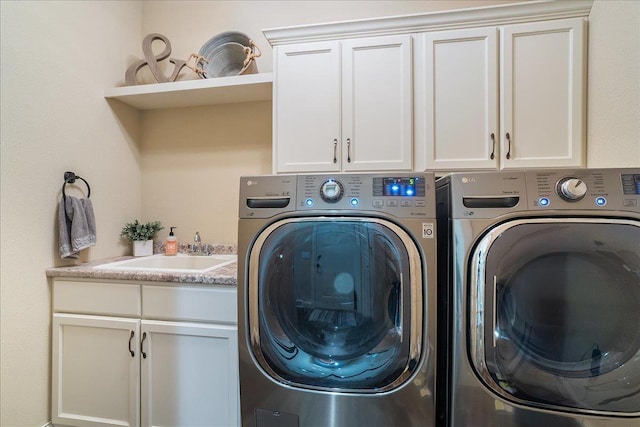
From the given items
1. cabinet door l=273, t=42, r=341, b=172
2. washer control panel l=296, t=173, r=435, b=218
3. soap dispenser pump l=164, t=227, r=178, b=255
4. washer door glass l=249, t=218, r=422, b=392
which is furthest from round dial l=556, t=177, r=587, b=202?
soap dispenser pump l=164, t=227, r=178, b=255

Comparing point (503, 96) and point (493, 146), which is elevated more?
point (503, 96)

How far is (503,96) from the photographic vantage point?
151 centimetres

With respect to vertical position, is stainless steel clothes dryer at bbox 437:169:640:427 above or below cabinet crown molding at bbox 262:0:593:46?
below

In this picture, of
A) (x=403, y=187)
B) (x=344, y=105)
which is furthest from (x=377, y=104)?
(x=403, y=187)

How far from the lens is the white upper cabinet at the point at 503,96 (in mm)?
1466

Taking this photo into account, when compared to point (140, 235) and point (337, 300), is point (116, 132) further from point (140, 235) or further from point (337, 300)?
point (337, 300)

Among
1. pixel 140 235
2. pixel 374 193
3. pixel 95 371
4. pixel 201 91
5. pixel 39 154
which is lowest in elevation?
pixel 95 371

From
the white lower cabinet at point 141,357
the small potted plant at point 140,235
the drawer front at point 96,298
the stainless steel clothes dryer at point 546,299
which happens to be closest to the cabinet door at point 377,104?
the stainless steel clothes dryer at point 546,299

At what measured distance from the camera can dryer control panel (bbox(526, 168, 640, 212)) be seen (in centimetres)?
88

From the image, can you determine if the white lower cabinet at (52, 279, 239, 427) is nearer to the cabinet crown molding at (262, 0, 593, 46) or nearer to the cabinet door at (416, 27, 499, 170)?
the cabinet door at (416, 27, 499, 170)

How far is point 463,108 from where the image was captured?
5.08 ft

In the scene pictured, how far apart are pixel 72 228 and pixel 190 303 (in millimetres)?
805

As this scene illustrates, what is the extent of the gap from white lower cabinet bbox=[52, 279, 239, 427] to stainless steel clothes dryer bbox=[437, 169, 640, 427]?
99 centimetres

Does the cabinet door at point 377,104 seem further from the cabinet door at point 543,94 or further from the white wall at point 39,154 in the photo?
the white wall at point 39,154
